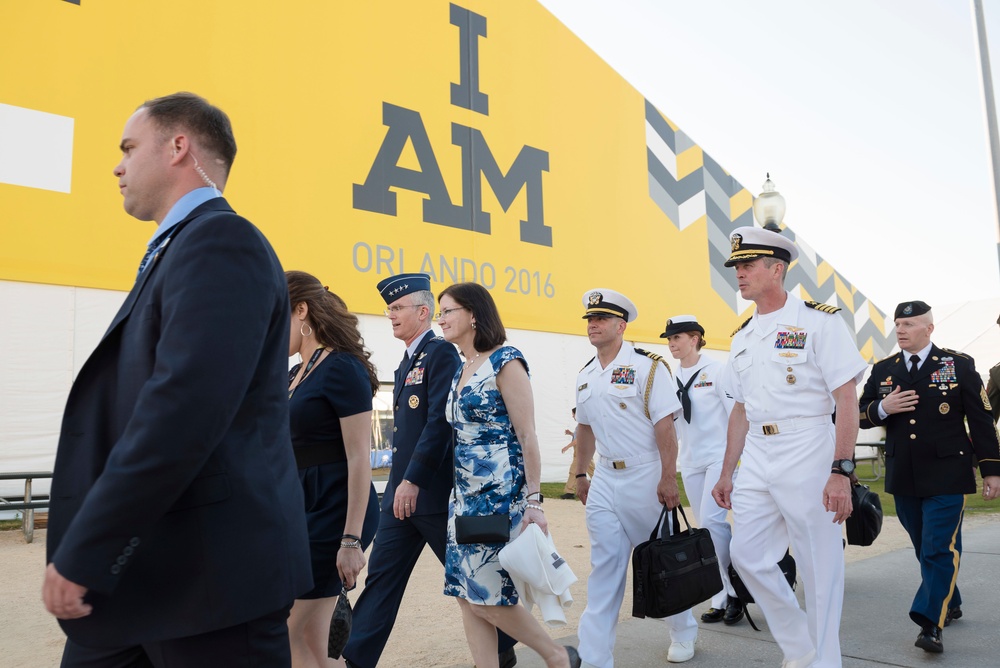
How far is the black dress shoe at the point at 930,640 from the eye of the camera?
4367 mm

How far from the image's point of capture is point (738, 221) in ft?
74.0

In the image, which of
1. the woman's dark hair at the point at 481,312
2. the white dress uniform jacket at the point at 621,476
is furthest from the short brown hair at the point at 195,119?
the white dress uniform jacket at the point at 621,476

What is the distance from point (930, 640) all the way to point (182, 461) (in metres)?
4.33

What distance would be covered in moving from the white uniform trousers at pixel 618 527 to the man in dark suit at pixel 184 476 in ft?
8.95

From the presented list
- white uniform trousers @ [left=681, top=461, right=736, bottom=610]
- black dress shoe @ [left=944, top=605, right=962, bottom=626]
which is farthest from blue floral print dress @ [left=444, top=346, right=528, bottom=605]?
black dress shoe @ [left=944, top=605, right=962, bottom=626]

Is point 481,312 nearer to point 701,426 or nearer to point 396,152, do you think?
point 701,426

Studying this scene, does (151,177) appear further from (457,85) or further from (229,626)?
(457,85)

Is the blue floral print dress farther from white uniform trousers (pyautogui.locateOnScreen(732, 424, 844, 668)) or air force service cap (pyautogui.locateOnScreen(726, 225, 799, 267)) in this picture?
air force service cap (pyautogui.locateOnScreen(726, 225, 799, 267))

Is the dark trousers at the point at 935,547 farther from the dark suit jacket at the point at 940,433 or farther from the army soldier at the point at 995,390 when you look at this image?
the army soldier at the point at 995,390

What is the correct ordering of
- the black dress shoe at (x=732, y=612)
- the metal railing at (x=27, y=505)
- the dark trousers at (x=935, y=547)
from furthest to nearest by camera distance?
1. the metal railing at (x=27, y=505)
2. the black dress shoe at (x=732, y=612)
3. the dark trousers at (x=935, y=547)

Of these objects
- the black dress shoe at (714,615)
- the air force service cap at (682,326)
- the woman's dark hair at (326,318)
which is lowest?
the black dress shoe at (714,615)

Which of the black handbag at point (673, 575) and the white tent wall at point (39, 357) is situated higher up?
the white tent wall at point (39, 357)

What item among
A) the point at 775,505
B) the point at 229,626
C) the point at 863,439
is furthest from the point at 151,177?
the point at 863,439

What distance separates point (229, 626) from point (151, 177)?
1050mm
